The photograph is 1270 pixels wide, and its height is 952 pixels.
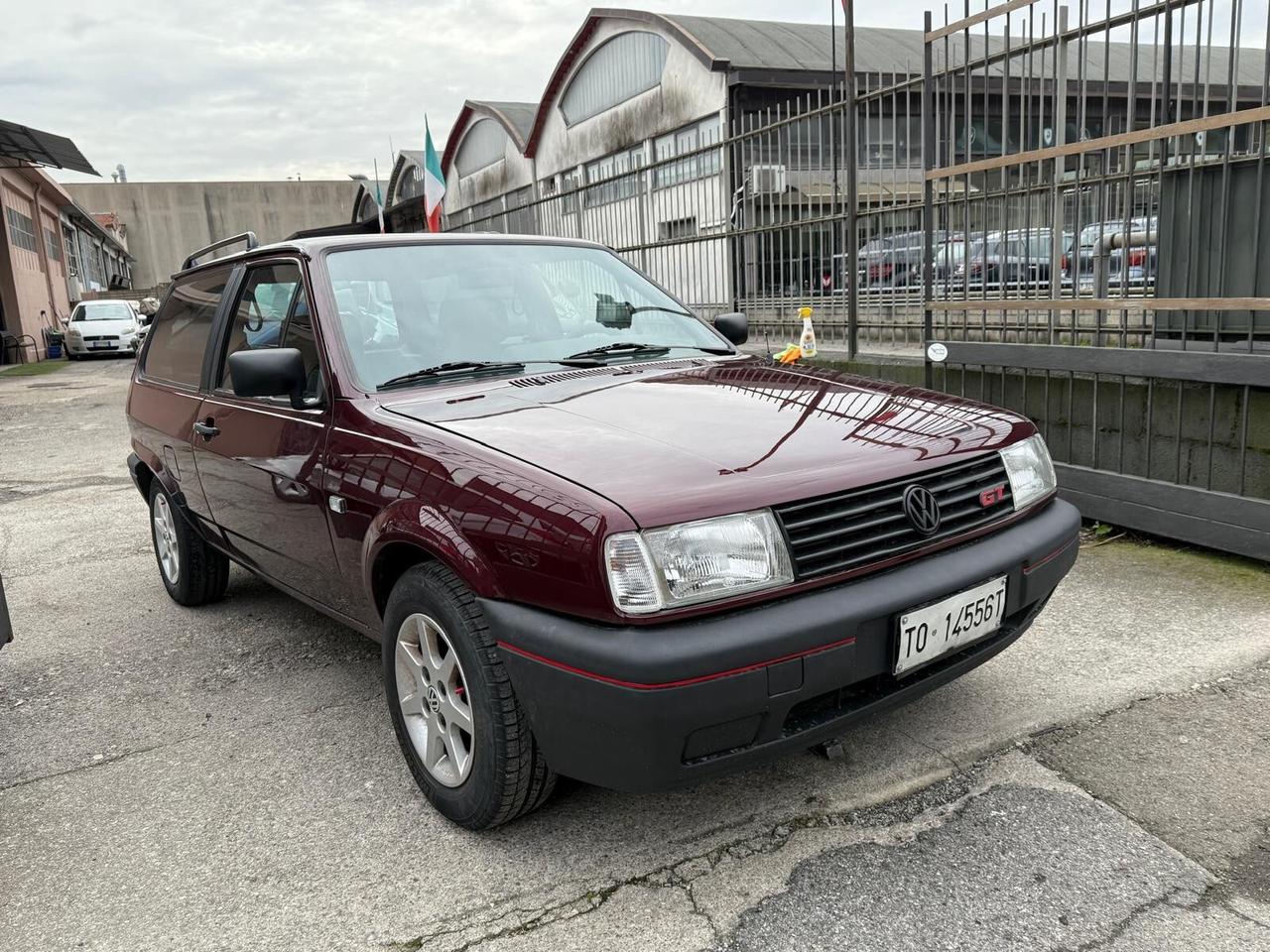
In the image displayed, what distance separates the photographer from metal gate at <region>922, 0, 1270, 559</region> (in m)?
3.96

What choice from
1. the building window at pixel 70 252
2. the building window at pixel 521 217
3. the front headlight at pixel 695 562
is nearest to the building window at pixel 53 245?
the building window at pixel 70 252

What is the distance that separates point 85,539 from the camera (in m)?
6.05

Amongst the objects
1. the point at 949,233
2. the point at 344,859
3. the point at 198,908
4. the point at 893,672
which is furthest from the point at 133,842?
the point at 949,233

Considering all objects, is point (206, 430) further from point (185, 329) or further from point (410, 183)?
point (410, 183)

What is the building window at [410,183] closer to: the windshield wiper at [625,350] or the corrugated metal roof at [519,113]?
the corrugated metal roof at [519,113]

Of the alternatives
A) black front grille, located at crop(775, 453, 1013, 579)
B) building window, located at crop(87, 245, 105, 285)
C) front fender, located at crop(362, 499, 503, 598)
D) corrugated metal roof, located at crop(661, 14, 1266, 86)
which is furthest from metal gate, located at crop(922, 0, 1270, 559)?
building window, located at crop(87, 245, 105, 285)

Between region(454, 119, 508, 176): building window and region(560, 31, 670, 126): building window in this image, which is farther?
region(454, 119, 508, 176): building window

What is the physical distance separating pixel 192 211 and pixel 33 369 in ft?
129

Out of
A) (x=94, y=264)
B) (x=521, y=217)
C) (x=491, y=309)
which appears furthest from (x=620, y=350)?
(x=94, y=264)

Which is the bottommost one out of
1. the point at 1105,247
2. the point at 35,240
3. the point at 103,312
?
the point at 1105,247

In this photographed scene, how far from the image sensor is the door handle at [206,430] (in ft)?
11.9

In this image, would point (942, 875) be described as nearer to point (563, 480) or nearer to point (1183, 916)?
point (1183, 916)

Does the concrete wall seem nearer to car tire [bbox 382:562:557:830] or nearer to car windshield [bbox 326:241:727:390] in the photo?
car windshield [bbox 326:241:727:390]

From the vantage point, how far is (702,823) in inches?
97.9
